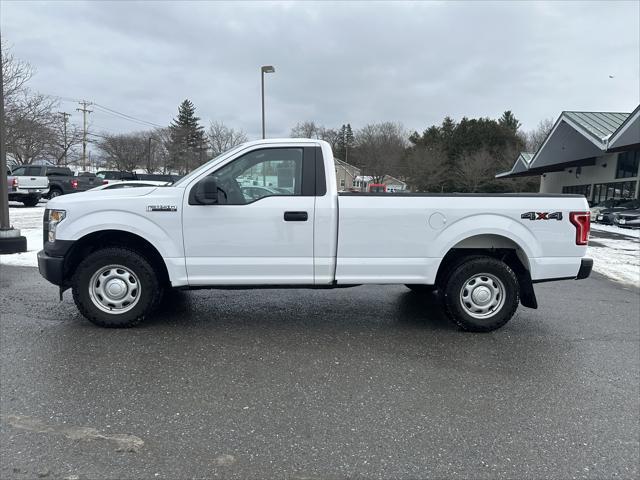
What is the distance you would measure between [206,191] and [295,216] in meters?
0.90

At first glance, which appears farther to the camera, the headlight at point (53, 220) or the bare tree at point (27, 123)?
the bare tree at point (27, 123)

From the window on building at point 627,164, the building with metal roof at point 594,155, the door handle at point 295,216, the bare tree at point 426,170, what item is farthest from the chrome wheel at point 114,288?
the bare tree at point 426,170

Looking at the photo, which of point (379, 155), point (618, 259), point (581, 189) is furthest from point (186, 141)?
point (618, 259)

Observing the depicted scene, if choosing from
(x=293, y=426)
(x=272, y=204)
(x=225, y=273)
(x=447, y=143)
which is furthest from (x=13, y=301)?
(x=447, y=143)

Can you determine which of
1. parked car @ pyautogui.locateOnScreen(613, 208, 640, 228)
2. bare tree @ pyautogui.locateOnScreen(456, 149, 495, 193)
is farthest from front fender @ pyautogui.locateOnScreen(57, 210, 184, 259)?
bare tree @ pyautogui.locateOnScreen(456, 149, 495, 193)

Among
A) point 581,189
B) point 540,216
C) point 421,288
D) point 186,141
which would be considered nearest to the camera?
point 540,216

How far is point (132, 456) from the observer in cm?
256

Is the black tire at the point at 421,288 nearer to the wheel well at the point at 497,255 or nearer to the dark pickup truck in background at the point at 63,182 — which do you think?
the wheel well at the point at 497,255

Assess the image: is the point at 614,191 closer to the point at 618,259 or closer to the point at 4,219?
the point at 618,259

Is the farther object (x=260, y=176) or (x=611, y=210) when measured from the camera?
(x=611, y=210)

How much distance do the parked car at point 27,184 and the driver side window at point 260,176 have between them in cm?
2001

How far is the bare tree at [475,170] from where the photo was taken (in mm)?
48031

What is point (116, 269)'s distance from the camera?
179 inches

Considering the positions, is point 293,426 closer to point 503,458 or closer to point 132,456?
point 132,456
